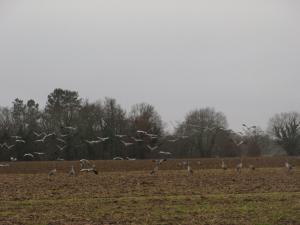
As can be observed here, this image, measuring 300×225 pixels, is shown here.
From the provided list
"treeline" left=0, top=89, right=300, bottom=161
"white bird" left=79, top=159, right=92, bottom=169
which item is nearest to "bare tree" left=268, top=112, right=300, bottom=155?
"treeline" left=0, top=89, right=300, bottom=161

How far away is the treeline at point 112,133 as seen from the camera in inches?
3595

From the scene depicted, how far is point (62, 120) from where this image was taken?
107875 millimetres

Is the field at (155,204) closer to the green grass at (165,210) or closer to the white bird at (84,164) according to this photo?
the green grass at (165,210)

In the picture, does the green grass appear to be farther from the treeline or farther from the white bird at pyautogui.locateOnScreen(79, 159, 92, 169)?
the treeline

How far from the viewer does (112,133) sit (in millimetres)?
99812

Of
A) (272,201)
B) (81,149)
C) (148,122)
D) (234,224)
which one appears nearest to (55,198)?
(272,201)

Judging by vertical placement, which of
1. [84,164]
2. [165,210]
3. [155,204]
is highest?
[84,164]

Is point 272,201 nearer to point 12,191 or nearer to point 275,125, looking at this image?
point 12,191

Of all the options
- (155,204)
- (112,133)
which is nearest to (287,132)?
(112,133)

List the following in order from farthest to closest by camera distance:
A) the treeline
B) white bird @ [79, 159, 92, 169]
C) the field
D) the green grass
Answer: the treeline
white bird @ [79, 159, 92, 169]
the field
the green grass

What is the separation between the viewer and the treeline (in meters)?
91.3

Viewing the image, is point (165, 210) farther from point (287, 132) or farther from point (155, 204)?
point (287, 132)

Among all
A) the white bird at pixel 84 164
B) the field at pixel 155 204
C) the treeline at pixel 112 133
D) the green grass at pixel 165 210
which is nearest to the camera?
the green grass at pixel 165 210

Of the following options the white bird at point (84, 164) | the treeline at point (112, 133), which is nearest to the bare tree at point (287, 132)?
the treeline at point (112, 133)
